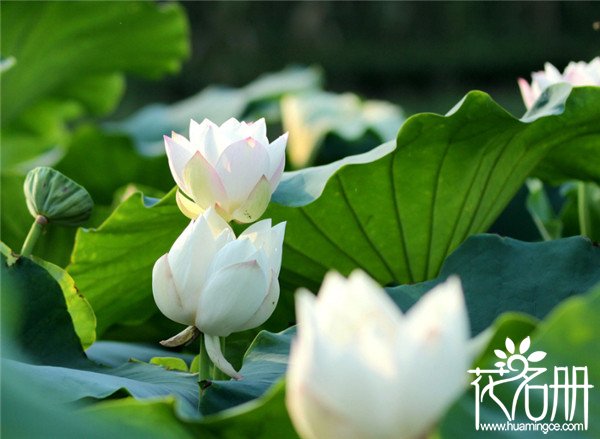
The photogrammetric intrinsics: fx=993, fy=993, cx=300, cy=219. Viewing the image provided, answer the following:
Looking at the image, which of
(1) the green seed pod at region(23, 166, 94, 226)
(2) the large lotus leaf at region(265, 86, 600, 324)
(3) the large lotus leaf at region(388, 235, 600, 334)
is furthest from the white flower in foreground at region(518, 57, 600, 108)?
(1) the green seed pod at region(23, 166, 94, 226)

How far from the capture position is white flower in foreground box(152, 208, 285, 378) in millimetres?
545

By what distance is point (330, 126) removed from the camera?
154cm

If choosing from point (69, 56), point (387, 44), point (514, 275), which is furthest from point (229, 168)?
point (387, 44)

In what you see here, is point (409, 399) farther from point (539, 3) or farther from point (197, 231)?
point (539, 3)

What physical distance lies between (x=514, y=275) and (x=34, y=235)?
0.33 meters

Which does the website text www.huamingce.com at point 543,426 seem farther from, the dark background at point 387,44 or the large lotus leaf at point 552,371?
the dark background at point 387,44

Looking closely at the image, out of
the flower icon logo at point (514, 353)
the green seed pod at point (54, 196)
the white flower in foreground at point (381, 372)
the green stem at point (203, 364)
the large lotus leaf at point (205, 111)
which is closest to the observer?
the white flower in foreground at point (381, 372)

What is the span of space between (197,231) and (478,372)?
19cm

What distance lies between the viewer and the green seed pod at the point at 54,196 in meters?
0.69

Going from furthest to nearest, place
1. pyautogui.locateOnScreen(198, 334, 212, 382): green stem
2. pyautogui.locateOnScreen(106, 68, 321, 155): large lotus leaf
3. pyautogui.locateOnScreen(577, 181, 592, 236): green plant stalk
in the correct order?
pyautogui.locateOnScreen(106, 68, 321, 155): large lotus leaf → pyautogui.locateOnScreen(577, 181, 592, 236): green plant stalk → pyautogui.locateOnScreen(198, 334, 212, 382): green stem

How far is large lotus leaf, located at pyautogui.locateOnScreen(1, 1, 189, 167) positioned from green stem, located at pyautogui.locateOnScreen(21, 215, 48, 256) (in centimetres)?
81

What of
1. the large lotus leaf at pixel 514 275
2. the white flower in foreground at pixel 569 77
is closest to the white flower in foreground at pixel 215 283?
the large lotus leaf at pixel 514 275

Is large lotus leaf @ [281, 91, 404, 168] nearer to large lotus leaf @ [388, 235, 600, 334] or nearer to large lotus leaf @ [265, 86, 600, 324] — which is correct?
large lotus leaf @ [265, 86, 600, 324]

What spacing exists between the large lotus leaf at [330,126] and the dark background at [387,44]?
645cm
